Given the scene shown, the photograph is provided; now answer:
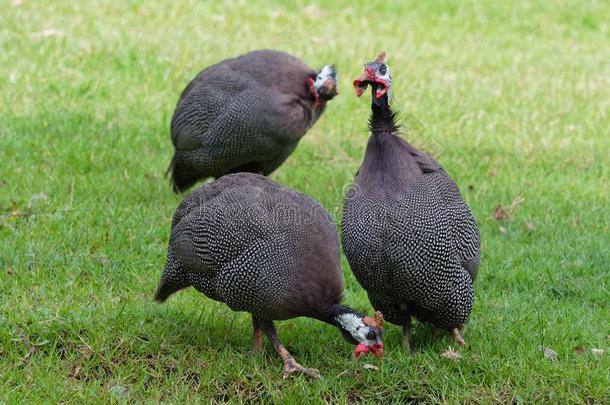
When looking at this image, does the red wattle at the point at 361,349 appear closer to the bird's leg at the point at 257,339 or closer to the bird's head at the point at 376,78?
the bird's leg at the point at 257,339

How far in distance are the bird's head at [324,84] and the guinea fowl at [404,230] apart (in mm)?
1668

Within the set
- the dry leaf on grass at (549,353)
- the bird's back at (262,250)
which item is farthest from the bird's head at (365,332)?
the dry leaf on grass at (549,353)

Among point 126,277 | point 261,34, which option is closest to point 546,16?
point 261,34

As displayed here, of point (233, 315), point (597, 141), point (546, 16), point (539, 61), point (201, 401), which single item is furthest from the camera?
point (546, 16)

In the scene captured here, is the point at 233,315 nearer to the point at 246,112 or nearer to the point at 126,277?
the point at 126,277

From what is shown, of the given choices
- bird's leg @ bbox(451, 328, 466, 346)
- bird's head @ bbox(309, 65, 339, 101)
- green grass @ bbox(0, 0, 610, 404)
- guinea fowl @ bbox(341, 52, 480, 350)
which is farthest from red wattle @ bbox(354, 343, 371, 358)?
bird's head @ bbox(309, 65, 339, 101)

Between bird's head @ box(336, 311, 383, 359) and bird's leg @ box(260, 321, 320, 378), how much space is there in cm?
25

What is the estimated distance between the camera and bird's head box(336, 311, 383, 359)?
3766 mm

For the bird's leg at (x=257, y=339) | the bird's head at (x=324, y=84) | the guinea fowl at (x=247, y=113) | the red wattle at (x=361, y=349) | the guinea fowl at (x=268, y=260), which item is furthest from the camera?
the bird's head at (x=324, y=84)

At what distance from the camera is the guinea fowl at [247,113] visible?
5656 millimetres

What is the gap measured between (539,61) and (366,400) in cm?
587

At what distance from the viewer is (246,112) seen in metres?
5.63

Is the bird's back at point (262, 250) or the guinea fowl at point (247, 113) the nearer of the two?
the bird's back at point (262, 250)

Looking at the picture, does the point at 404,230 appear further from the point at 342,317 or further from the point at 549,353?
the point at 549,353
